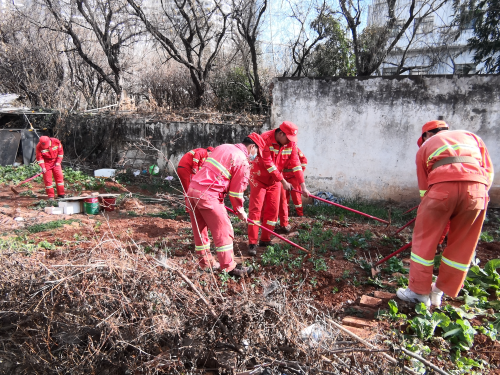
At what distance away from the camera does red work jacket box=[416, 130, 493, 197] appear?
3090 mm

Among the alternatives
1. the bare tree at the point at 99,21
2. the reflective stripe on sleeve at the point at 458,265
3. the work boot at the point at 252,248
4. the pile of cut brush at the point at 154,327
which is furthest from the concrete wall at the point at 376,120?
the bare tree at the point at 99,21

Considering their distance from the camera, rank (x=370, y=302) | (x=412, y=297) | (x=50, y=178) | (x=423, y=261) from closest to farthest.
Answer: (x=423, y=261)
(x=412, y=297)
(x=370, y=302)
(x=50, y=178)

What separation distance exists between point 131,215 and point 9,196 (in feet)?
12.2

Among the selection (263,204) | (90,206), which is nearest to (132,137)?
(90,206)

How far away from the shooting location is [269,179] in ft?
17.3

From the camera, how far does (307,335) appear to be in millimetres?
2445

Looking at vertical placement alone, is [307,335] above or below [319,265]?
above

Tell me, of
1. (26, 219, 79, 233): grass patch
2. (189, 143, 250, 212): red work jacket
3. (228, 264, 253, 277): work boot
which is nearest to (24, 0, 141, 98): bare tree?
(26, 219, 79, 233): grass patch

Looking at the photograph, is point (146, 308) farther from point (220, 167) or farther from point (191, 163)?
point (191, 163)

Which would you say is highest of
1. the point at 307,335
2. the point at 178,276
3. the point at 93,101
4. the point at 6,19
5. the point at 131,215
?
the point at 6,19

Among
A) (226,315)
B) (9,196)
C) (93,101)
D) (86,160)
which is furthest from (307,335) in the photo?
(93,101)

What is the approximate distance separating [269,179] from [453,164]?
2.60m

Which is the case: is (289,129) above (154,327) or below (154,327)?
above

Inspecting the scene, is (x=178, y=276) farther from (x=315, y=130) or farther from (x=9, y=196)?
(x=9, y=196)
